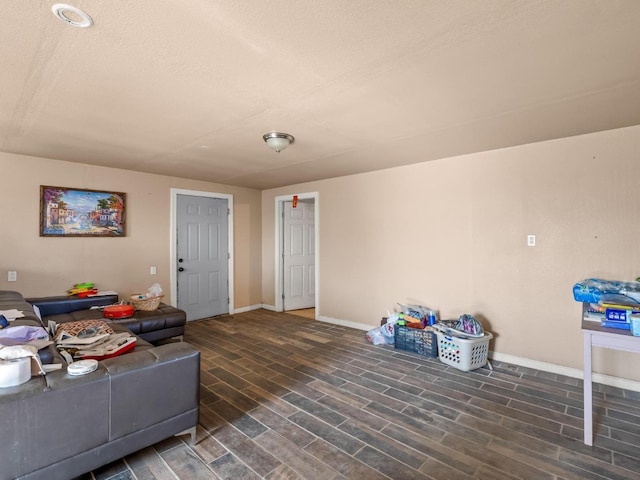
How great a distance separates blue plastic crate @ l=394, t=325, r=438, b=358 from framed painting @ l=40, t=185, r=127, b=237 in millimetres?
3927

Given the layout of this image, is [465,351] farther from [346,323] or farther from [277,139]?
[277,139]

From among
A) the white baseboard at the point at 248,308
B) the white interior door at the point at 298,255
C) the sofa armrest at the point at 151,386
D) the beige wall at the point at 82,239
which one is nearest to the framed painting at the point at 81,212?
the beige wall at the point at 82,239

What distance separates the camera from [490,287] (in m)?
3.50

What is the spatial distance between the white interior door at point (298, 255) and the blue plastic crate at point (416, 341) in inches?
102

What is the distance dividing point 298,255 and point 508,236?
11.9 ft

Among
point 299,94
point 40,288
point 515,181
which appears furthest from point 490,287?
point 40,288

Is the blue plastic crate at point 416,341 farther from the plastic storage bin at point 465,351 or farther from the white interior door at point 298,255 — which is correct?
the white interior door at point 298,255

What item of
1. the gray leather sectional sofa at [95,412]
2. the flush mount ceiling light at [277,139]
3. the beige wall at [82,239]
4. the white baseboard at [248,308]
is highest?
the flush mount ceiling light at [277,139]

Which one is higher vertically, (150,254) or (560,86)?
(560,86)

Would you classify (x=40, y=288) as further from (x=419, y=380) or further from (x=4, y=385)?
(x=419, y=380)

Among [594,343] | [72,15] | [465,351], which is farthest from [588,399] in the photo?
[72,15]

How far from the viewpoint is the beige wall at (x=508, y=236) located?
2848 millimetres

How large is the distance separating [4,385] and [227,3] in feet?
6.49

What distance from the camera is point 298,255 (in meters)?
6.03
